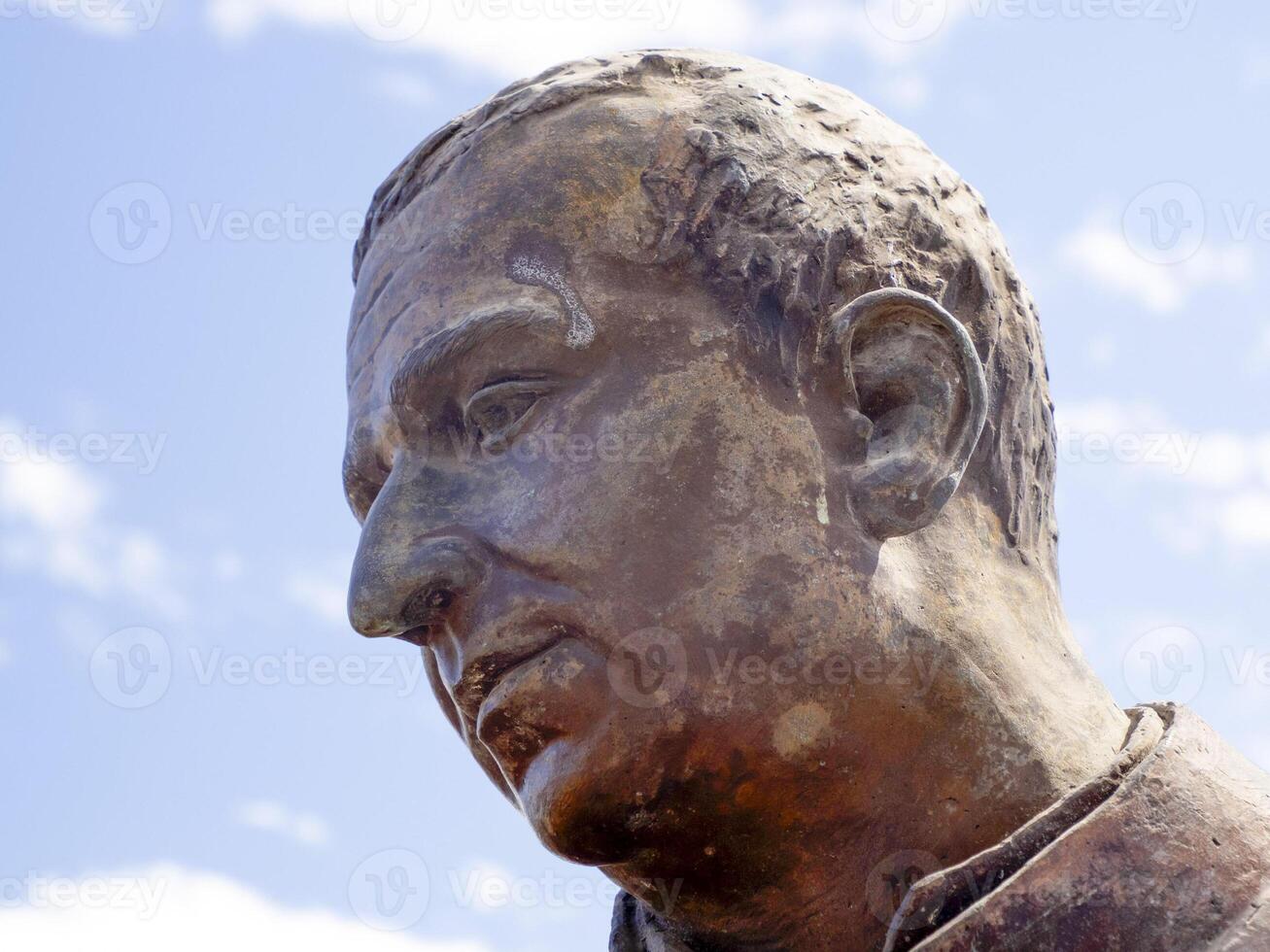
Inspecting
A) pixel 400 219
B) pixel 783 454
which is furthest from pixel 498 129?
pixel 783 454

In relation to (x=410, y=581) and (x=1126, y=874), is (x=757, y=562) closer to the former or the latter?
(x=410, y=581)

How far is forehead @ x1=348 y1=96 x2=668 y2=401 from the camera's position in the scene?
6223 mm

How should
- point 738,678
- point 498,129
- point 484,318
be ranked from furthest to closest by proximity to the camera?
1. point 498,129
2. point 484,318
3. point 738,678

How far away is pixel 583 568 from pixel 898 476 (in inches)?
37.2

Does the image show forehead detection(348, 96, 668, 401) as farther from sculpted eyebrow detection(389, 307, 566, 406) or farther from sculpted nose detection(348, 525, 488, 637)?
sculpted nose detection(348, 525, 488, 637)

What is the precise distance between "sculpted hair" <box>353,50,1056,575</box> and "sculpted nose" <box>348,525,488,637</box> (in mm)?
1068

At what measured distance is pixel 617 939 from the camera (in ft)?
22.0

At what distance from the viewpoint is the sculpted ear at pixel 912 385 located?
238 inches

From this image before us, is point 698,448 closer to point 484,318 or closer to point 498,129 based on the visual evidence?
point 484,318

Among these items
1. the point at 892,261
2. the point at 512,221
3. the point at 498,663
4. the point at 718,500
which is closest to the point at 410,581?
the point at 498,663

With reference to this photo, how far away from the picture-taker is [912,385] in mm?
6129

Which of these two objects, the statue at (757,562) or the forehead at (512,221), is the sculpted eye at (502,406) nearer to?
the statue at (757,562)

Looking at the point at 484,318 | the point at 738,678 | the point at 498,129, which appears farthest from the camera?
the point at 498,129

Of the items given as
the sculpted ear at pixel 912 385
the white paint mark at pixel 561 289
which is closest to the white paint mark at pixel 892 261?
the sculpted ear at pixel 912 385
